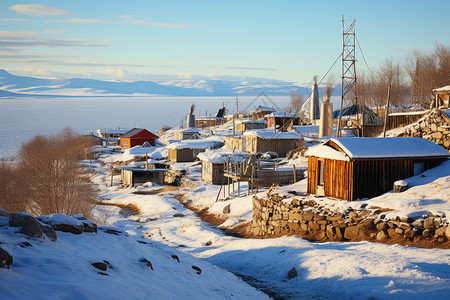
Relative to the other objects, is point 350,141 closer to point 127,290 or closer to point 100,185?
point 127,290

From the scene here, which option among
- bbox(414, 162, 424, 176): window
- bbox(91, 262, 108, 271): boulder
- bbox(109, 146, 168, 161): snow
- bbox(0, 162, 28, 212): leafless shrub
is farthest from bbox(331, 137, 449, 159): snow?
bbox(109, 146, 168, 161): snow

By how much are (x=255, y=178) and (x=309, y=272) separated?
18034 millimetres

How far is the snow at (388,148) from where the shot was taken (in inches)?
717

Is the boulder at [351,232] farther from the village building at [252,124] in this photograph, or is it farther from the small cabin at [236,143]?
the village building at [252,124]

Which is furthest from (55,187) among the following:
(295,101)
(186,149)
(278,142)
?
(295,101)

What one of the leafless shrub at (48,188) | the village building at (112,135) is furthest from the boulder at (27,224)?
the village building at (112,135)

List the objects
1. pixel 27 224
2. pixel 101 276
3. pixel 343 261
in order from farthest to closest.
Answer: pixel 343 261 < pixel 27 224 < pixel 101 276

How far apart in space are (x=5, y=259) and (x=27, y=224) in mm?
Answer: 2086

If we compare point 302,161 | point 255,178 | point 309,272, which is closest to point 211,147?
point 302,161

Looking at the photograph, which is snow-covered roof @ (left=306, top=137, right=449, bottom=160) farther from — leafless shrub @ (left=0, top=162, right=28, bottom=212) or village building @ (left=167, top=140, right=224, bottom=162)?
village building @ (left=167, top=140, right=224, bottom=162)

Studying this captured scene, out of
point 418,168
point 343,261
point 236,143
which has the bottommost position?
point 343,261

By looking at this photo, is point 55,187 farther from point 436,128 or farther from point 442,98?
point 442,98

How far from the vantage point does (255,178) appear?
30.7 m

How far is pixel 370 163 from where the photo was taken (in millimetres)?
18234
